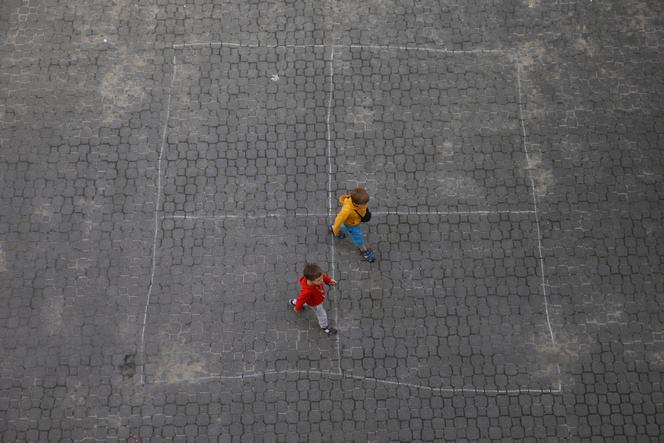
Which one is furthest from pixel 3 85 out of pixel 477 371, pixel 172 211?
pixel 477 371

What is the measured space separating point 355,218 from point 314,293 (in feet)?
3.88

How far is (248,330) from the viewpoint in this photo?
10.2 meters

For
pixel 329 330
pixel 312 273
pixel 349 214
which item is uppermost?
pixel 349 214

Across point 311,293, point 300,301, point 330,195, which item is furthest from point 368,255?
point 311,293

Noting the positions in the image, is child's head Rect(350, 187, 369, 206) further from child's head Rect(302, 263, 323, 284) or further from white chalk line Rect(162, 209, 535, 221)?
white chalk line Rect(162, 209, 535, 221)

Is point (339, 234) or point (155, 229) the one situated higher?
point (339, 234)

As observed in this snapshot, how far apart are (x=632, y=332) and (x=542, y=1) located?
5576 mm

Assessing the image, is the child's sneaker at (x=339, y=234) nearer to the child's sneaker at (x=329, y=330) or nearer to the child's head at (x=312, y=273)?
the child's sneaker at (x=329, y=330)

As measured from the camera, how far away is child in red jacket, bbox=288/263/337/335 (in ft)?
30.1

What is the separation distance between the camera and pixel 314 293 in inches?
372

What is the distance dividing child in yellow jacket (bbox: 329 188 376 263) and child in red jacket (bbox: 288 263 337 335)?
681 millimetres

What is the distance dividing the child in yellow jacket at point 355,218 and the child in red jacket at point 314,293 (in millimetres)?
681

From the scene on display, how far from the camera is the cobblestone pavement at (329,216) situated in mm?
9891

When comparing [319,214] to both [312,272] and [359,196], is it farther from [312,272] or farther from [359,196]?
[312,272]
